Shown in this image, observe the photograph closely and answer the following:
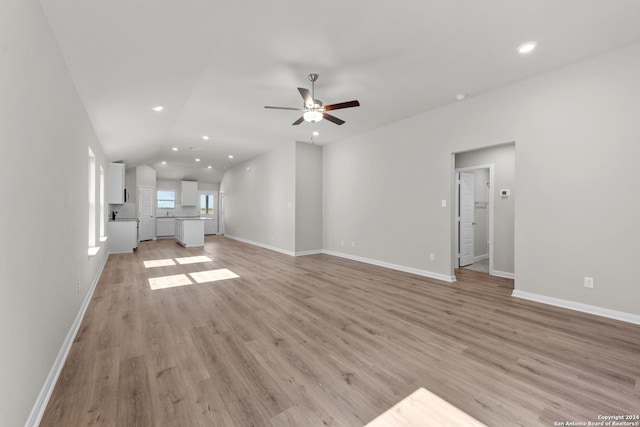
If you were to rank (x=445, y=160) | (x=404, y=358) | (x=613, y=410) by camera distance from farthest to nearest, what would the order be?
(x=445, y=160)
(x=404, y=358)
(x=613, y=410)

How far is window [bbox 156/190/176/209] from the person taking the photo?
11656 mm

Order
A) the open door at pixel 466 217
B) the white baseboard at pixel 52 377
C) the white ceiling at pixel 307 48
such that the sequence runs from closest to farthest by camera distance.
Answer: the white baseboard at pixel 52 377 → the white ceiling at pixel 307 48 → the open door at pixel 466 217

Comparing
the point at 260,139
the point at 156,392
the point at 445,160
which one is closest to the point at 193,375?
the point at 156,392

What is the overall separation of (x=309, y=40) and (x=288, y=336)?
9.75 ft

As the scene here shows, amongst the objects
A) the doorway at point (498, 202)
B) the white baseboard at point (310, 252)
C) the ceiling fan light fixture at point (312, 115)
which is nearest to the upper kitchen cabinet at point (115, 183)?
the white baseboard at point (310, 252)

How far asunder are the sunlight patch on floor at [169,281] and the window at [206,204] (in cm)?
827

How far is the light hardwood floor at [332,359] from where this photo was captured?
1661mm

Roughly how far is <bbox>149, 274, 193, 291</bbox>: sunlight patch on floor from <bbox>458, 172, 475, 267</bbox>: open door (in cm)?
534

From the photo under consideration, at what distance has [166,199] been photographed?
1183cm

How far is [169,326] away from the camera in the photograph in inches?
112

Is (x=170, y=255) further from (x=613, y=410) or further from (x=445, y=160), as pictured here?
(x=613, y=410)

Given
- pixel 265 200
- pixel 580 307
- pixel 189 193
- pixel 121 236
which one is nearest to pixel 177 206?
pixel 189 193

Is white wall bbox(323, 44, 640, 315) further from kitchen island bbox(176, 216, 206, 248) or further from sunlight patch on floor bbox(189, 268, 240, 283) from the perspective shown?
kitchen island bbox(176, 216, 206, 248)

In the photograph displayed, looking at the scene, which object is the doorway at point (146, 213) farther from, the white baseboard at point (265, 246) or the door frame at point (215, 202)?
the white baseboard at point (265, 246)
